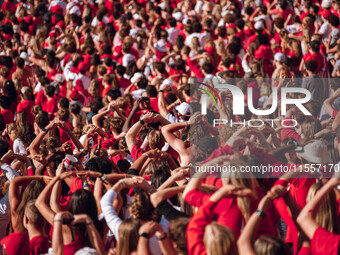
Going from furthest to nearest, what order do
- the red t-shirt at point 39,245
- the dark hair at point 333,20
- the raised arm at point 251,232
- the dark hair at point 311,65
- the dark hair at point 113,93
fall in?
1. the dark hair at point 333,20
2. the dark hair at point 113,93
3. the dark hair at point 311,65
4. the red t-shirt at point 39,245
5. the raised arm at point 251,232

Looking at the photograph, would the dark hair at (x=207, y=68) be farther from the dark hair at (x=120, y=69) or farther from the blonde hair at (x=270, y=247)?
the blonde hair at (x=270, y=247)

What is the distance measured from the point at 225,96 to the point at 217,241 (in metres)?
4.33

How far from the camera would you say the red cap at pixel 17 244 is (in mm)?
4414

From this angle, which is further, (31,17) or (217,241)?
(31,17)

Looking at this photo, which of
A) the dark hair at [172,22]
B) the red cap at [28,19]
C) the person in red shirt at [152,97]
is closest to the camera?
the person in red shirt at [152,97]

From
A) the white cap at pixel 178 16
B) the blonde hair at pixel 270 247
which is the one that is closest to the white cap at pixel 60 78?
the white cap at pixel 178 16

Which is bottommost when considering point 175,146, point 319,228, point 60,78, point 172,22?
point 319,228

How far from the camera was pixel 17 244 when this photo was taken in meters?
4.44

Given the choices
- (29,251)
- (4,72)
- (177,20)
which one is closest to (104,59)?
(4,72)

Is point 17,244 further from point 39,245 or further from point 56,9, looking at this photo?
point 56,9

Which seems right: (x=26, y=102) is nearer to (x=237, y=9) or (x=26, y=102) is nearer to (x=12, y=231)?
(x=12, y=231)

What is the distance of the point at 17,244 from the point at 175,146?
2.06 meters

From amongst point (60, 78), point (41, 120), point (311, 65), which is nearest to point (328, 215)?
point (41, 120)

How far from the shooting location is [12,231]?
16.4 feet
